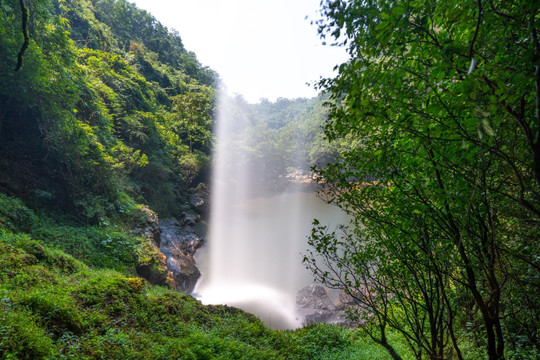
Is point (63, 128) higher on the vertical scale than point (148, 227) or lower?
higher

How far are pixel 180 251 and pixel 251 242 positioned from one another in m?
6.97

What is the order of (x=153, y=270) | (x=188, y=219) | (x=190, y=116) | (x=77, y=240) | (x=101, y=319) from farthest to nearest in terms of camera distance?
1. (x=190, y=116)
2. (x=188, y=219)
3. (x=153, y=270)
4. (x=77, y=240)
5. (x=101, y=319)

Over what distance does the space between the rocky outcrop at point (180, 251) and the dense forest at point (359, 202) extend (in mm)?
1821

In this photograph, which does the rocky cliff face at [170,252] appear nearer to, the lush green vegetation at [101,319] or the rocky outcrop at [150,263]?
the rocky outcrop at [150,263]

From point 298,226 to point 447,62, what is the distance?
76.4ft

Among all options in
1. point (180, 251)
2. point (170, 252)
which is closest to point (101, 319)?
point (170, 252)

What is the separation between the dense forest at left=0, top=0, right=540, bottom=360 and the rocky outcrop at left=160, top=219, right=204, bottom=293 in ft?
5.97

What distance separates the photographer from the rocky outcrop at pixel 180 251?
12.9 m

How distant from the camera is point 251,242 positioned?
2098cm

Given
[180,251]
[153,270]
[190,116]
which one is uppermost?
[190,116]

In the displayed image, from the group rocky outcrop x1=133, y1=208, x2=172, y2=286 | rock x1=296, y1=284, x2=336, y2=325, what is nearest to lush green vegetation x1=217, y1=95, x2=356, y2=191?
rock x1=296, y1=284, x2=336, y2=325

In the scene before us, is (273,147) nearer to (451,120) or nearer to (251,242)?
(251,242)

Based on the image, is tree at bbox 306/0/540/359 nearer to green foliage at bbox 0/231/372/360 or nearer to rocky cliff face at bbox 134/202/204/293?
green foliage at bbox 0/231/372/360

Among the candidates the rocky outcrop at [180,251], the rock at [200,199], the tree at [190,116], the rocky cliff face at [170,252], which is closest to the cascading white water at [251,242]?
the rocky outcrop at [180,251]
